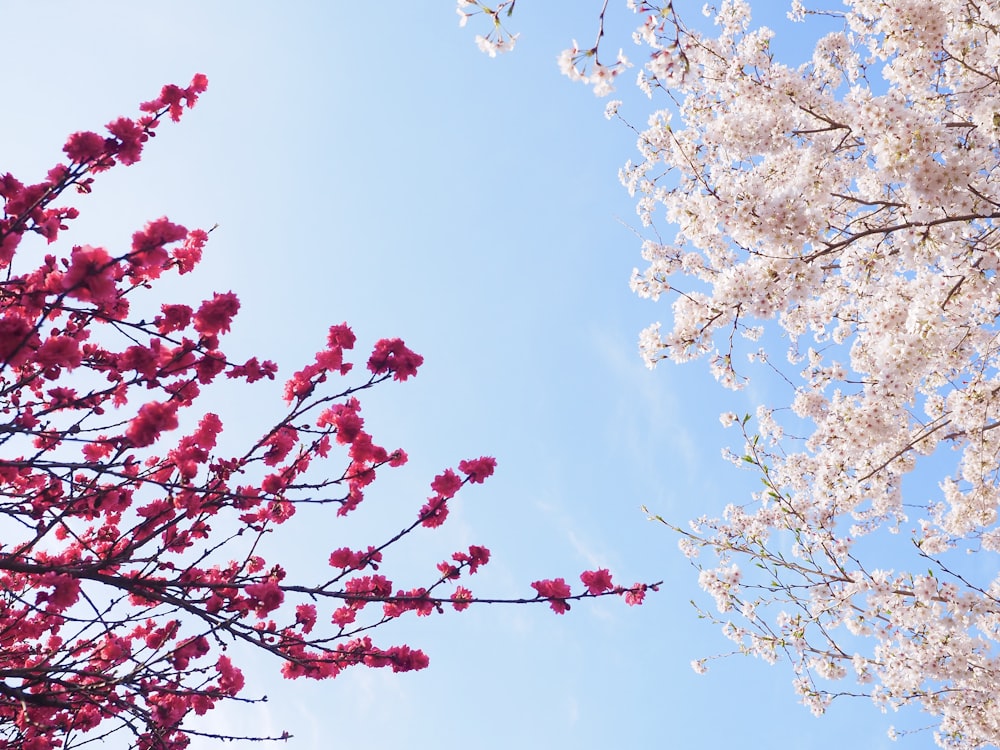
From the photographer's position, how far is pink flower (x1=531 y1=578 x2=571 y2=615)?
4.41 meters

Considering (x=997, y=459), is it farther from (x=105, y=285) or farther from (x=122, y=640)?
(x=122, y=640)

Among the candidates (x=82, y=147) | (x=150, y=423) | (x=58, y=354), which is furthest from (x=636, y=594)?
(x=82, y=147)

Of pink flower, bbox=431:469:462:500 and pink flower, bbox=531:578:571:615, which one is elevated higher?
pink flower, bbox=431:469:462:500

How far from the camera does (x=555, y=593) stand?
442 cm

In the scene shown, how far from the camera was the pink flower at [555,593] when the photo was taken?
4.41 m

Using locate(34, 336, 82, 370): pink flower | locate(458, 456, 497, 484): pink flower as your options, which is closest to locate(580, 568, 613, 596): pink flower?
locate(458, 456, 497, 484): pink flower

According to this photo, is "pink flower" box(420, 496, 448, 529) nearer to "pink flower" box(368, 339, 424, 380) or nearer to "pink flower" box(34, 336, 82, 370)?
"pink flower" box(368, 339, 424, 380)

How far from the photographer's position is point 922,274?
19.2 feet

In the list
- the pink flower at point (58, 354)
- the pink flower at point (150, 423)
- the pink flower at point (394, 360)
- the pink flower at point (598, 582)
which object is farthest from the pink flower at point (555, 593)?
the pink flower at point (58, 354)

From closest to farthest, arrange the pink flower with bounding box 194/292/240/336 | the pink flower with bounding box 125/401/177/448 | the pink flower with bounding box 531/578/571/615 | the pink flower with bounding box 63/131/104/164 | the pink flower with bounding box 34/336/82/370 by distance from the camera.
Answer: the pink flower with bounding box 34/336/82/370 → the pink flower with bounding box 125/401/177/448 → the pink flower with bounding box 63/131/104/164 → the pink flower with bounding box 194/292/240/336 → the pink flower with bounding box 531/578/571/615

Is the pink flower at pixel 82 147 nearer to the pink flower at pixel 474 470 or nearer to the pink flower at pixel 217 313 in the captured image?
the pink flower at pixel 217 313

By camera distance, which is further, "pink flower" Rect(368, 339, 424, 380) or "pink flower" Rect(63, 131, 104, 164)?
"pink flower" Rect(368, 339, 424, 380)

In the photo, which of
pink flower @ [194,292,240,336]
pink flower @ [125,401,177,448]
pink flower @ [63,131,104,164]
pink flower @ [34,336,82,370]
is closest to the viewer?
pink flower @ [34,336,82,370]

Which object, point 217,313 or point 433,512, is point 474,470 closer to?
point 433,512
